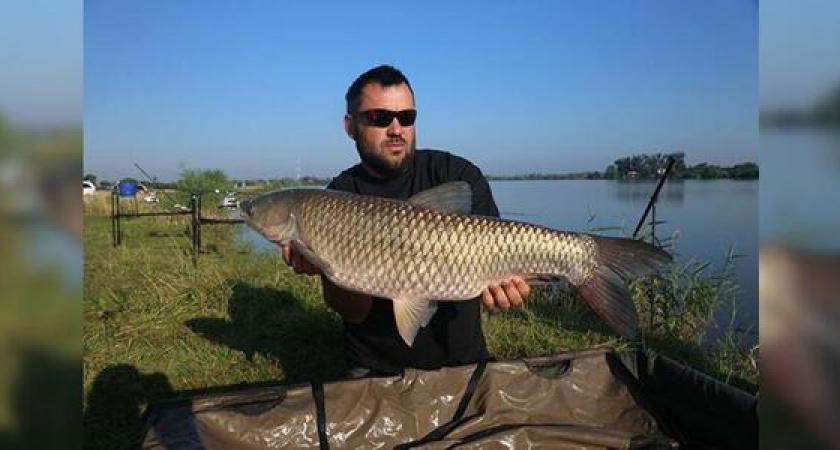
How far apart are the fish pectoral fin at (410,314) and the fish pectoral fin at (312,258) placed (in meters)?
0.20

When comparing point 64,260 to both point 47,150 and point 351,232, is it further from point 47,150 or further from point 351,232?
point 351,232

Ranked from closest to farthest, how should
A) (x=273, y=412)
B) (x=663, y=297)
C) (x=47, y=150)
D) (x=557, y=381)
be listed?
(x=47, y=150) < (x=273, y=412) < (x=557, y=381) < (x=663, y=297)

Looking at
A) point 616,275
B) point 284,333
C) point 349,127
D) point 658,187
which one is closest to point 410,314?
point 616,275

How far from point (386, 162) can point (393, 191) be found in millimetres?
104

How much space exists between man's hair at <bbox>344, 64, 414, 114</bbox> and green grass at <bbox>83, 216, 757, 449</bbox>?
46.7 inches

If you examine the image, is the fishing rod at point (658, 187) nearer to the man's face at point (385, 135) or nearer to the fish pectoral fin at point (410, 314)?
the man's face at point (385, 135)

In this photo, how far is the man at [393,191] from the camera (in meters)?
2.00

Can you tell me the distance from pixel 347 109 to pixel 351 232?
711 millimetres

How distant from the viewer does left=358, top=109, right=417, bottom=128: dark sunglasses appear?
201 centimetres

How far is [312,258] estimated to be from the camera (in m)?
1.65

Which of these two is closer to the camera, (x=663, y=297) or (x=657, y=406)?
(x=657, y=406)

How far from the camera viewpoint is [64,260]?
0.43 meters

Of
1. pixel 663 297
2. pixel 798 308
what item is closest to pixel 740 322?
pixel 663 297

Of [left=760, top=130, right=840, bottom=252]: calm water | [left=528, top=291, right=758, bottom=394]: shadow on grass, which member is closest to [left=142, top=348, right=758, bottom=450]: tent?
[left=528, top=291, right=758, bottom=394]: shadow on grass
